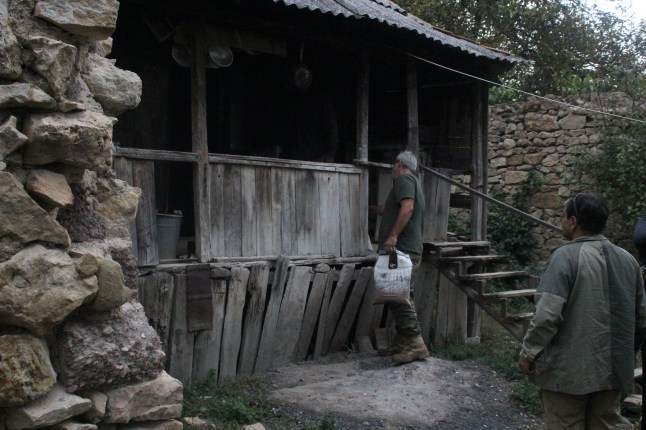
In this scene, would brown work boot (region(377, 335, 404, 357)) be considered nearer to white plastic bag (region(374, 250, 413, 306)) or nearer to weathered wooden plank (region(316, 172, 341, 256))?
white plastic bag (region(374, 250, 413, 306))

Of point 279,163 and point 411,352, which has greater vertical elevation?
point 279,163

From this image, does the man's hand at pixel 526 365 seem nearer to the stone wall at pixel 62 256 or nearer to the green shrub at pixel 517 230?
the stone wall at pixel 62 256

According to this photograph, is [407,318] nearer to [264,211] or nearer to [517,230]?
[264,211]

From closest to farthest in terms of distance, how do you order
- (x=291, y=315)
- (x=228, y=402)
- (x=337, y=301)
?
(x=228, y=402) < (x=291, y=315) < (x=337, y=301)

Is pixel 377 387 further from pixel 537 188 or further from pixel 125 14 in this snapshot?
pixel 537 188

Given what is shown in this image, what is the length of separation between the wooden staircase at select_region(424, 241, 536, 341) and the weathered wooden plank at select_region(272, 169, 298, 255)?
5.84 feet

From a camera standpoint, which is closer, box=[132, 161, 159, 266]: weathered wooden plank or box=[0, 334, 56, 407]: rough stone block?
box=[0, 334, 56, 407]: rough stone block

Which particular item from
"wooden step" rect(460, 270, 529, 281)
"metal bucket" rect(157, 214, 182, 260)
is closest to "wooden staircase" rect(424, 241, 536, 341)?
"wooden step" rect(460, 270, 529, 281)

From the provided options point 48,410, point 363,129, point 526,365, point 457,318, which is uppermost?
point 363,129

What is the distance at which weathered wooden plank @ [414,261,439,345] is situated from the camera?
27.0 ft

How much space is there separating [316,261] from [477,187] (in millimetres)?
2610

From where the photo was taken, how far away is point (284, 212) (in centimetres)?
682

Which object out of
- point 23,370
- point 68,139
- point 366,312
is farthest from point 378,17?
point 23,370

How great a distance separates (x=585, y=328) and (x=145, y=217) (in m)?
3.60
